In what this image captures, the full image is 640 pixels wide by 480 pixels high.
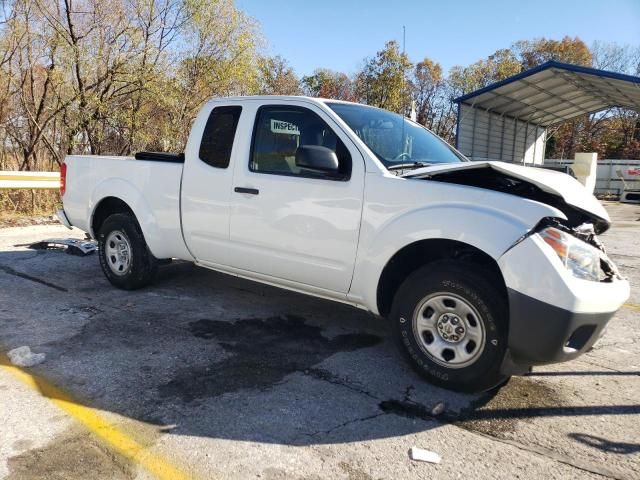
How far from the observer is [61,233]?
377 inches

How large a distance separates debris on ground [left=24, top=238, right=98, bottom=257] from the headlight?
656 centimetres

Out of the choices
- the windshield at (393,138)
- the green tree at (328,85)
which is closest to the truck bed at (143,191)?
the windshield at (393,138)

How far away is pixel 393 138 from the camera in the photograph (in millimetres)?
4402

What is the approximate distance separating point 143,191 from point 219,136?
111 centimetres

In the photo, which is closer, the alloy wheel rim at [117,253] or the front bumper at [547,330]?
the front bumper at [547,330]

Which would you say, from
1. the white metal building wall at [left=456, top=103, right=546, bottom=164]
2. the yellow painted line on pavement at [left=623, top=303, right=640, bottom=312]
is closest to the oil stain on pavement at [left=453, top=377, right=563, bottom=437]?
the yellow painted line on pavement at [left=623, top=303, right=640, bottom=312]

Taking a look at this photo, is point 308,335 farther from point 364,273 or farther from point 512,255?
point 512,255

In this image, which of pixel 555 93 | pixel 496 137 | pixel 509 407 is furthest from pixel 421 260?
pixel 496 137

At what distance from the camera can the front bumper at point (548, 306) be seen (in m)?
2.94

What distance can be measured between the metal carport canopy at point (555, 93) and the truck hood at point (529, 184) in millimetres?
15343

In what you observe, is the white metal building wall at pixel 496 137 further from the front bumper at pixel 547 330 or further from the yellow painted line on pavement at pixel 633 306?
the front bumper at pixel 547 330

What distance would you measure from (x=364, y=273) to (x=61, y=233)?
7.72 m

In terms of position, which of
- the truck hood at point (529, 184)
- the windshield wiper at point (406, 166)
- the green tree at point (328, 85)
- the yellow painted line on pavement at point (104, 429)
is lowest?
the yellow painted line on pavement at point (104, 429)

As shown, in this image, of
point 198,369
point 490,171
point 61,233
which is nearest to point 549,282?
point 490,171
